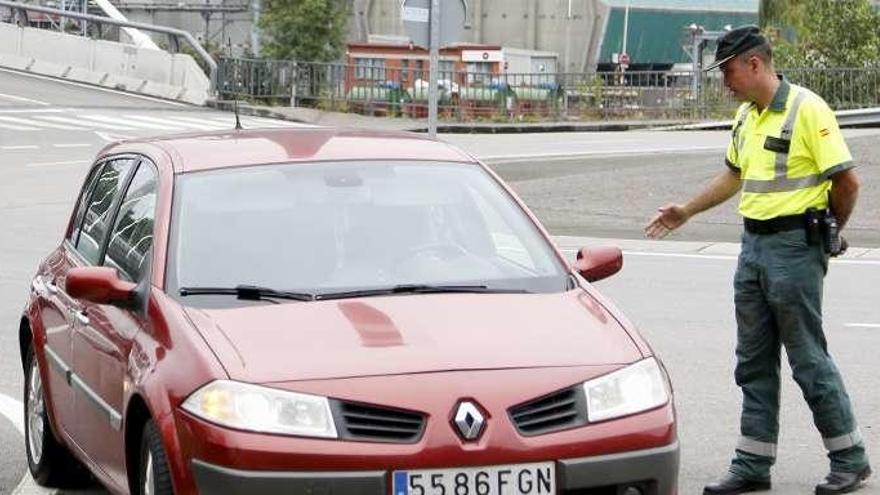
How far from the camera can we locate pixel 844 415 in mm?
7254

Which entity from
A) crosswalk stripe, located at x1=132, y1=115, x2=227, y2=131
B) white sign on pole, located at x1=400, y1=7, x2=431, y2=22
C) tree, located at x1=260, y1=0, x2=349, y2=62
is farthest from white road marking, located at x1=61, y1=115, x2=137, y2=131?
tree, located at x1=260, y1=0, x2=349, y2=62

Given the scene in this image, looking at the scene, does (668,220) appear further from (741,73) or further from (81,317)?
(81,317)

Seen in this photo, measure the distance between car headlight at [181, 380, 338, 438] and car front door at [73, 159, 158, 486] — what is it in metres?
0.73

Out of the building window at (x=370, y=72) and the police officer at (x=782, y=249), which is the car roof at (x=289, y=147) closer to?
the police officer at (x=782, y=249)

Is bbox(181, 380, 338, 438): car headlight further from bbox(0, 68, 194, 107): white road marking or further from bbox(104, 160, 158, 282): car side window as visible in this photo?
bbox(0, 68, 194, 107): white road marking

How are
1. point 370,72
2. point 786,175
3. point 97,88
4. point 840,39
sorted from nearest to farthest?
point 786,175
point 370,72
point 97,88
point 840,39

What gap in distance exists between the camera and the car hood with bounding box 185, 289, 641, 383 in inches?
220

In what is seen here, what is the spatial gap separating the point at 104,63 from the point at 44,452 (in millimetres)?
33895

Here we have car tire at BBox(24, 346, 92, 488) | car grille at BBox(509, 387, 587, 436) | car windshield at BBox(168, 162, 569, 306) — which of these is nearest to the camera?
car grille at BBox(509, 387, 587, 436)

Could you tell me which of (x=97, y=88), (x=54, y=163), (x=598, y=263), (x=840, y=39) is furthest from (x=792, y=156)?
(x=840, y=39)

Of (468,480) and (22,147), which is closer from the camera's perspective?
(468,480)

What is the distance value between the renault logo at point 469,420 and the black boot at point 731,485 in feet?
7.03

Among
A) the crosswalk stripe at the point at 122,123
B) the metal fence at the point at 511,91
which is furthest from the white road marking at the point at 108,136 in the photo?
the metal fence at the point at 511,91

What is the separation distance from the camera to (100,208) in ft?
25.1
